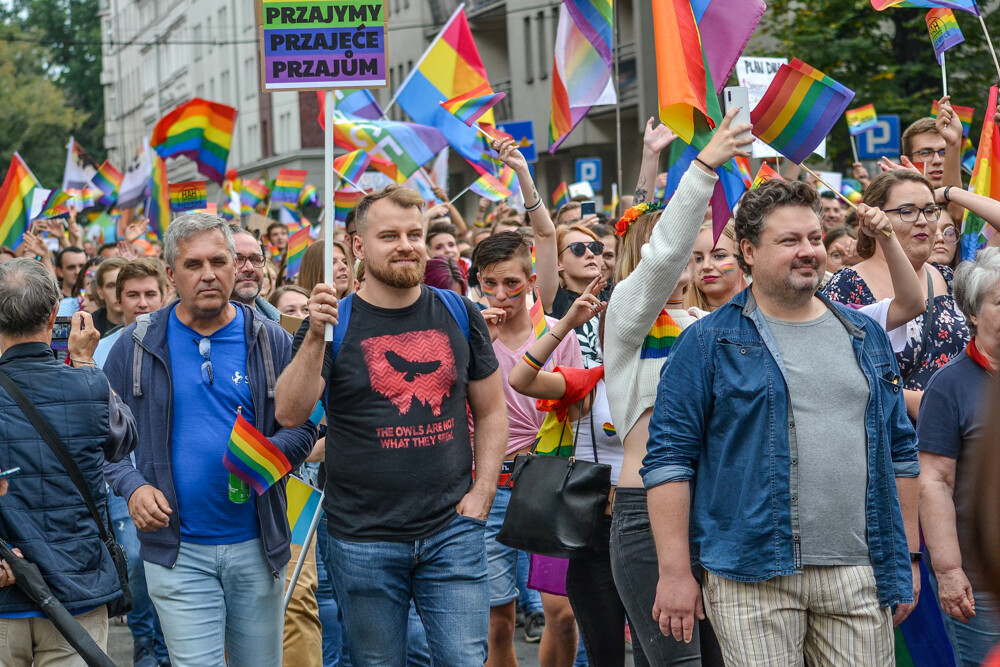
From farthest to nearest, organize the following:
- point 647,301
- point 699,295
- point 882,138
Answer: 1. point 882,138
2. point 699,295
3. point 647,301

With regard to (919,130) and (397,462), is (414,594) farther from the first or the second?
(919,130)

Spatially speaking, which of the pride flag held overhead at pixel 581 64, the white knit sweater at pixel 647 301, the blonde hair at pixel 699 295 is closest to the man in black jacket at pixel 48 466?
the white knit sweater at pixel 647 301

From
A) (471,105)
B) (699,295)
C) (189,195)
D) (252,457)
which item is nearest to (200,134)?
(189,195)

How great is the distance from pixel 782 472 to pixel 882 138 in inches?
454

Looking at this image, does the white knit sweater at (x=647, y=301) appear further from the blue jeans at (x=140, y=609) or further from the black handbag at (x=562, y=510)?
the blue jeans at (x=140, y=609)

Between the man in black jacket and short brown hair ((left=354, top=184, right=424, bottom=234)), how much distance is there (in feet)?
3.58

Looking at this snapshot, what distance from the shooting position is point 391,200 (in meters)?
4.65

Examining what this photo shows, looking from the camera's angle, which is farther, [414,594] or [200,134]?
[200,134]

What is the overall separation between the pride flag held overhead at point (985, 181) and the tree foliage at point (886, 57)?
13944 mm

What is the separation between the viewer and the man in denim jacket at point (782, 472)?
383 cm

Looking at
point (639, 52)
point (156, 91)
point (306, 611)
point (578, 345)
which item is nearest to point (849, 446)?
point (578, 345)

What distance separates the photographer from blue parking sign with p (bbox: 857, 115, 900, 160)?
14.3 metres

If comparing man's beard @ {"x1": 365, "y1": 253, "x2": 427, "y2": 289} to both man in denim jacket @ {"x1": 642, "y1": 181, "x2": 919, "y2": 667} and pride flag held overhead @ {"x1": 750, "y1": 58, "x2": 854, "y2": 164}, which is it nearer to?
man in denim jacket @ {"x1": 642, "y1": 181, "x2": 919, "y2": 667}

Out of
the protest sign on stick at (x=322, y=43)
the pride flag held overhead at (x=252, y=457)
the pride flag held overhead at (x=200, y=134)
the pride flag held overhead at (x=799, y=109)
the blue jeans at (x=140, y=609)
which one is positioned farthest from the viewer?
the pride flag held overhead at (x=200, y=134)
